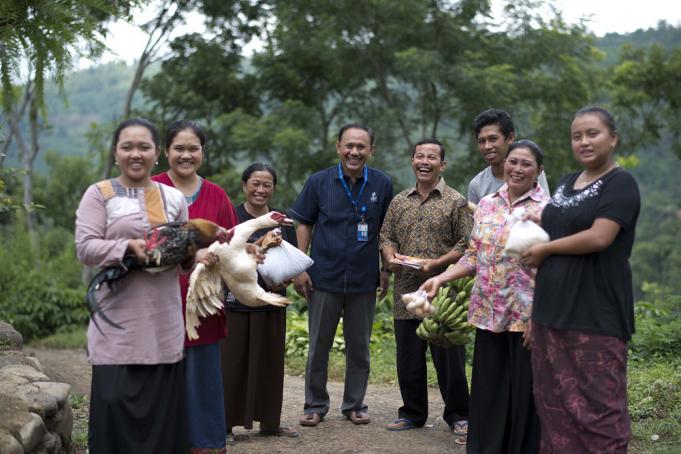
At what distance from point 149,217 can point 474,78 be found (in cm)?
1009

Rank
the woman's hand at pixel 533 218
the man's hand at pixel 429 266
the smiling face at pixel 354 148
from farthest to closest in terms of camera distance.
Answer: the smiling face at pixel 354 148 < the man's hand at pixel 429 266 < the woman's hand at pixel 533 218

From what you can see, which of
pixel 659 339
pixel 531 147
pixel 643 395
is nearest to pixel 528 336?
pixel 531 147

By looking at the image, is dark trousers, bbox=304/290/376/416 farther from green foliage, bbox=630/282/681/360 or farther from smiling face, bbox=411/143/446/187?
green foliage, bbox=630/282/681/360

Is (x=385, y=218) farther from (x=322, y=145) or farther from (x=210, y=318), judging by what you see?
(x=322, y=145)

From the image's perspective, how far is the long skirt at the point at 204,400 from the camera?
4.62m

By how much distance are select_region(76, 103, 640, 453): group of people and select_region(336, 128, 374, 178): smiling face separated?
0.8 inches

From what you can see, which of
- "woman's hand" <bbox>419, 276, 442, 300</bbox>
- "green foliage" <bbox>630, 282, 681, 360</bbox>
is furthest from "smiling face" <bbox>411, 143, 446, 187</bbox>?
"green foliage" <bbox>630, 282, 681, 360</bbox>

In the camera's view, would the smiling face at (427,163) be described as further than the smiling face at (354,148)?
No

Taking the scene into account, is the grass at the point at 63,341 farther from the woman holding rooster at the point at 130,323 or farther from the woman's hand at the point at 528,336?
the woman's hand at the point at 528,336

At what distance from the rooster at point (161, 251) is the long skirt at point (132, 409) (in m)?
0.26

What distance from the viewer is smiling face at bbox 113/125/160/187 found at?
12.6ft

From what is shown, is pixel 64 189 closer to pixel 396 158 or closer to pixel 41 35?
pixel 396 158

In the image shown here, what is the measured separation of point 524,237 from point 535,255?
0.35 ft

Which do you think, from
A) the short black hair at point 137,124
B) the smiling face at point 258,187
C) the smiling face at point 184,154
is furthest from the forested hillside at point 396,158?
the short black hair at point 137,124
